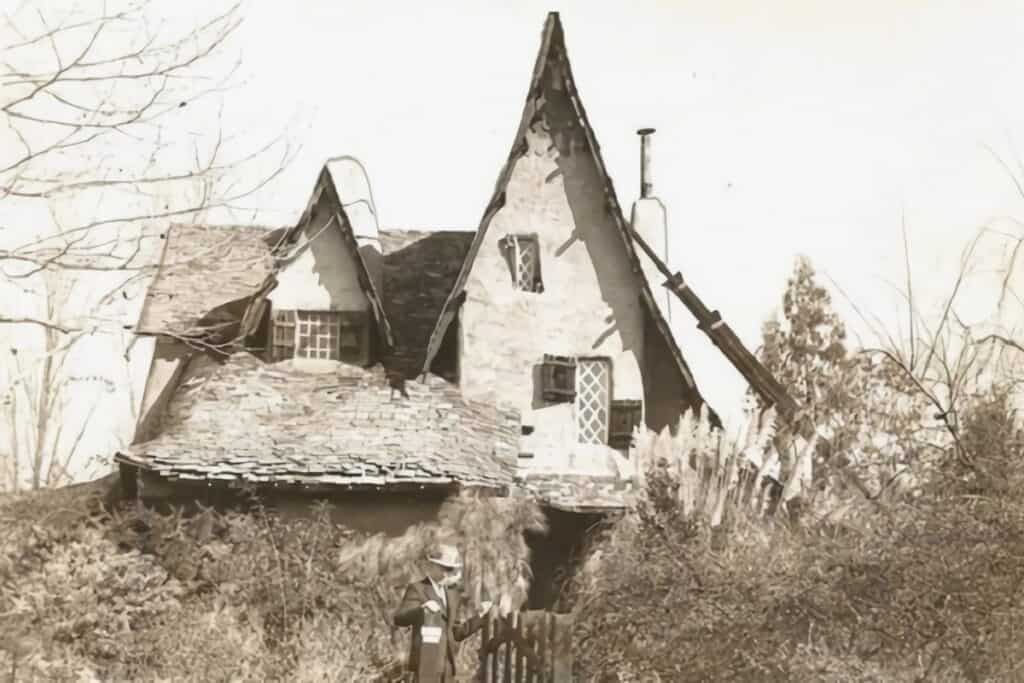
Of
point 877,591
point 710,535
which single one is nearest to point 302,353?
point 710,535

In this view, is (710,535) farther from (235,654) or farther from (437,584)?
(235,654)

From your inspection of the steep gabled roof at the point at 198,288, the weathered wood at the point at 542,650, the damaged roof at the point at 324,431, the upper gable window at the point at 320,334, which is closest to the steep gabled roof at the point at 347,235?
the upper gable window at the point at 320,334

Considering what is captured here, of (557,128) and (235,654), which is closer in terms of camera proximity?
(235,654)

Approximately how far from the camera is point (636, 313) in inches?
958

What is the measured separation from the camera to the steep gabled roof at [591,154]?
77.1 feet

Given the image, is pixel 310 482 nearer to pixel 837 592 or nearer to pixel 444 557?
pixel 444 557

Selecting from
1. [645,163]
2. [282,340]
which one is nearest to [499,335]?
[282,340]

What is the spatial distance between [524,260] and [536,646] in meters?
13.1

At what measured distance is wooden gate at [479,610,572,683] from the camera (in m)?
11.7

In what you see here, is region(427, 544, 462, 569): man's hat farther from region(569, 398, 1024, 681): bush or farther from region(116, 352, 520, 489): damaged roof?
region(116, 352, 520, 489): damaged roof

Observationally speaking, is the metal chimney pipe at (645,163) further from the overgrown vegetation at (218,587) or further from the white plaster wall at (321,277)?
the overgrown vegetation at (218,587)

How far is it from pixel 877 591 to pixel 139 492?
12.0 metres

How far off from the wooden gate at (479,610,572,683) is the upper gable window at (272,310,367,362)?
12.4m

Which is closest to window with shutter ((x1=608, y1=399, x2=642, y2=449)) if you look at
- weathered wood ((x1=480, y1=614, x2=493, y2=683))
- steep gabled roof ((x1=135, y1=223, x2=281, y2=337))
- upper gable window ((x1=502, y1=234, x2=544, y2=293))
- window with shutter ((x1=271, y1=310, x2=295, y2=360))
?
upper gable window ((x1=502, y1=234, x2=544, y2=293))
